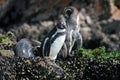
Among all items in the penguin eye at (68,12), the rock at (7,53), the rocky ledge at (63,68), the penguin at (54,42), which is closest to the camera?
the rocky ledge at (63,68)

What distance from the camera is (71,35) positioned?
16.8 metres

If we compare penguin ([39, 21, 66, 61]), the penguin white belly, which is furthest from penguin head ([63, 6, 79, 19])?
the penguin white belly

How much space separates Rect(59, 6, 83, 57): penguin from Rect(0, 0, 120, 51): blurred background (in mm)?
11291

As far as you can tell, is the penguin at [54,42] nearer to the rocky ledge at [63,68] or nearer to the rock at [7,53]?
the rocky ledge at [63,68]

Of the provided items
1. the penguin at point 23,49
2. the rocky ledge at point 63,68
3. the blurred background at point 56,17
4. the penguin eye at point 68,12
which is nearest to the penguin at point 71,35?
the penguin eye at point 68,12

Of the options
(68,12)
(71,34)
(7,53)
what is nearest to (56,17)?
(68,12)

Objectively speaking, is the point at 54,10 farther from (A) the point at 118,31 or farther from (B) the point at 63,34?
(B) the point at 63,34

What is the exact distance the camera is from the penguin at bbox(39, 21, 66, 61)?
53.0 ft

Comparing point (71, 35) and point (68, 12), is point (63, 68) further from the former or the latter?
point (68, 12)

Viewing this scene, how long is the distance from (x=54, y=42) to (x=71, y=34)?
0.74 meters

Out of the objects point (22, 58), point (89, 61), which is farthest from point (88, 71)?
point (22, 58)

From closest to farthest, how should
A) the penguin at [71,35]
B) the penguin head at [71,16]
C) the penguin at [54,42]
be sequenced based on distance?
the penguin at [54,42] < the penguin at [71,35] < the penguin head at [71,16]

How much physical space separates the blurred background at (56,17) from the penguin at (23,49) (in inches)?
466

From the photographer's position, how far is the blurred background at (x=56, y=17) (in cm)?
2869
